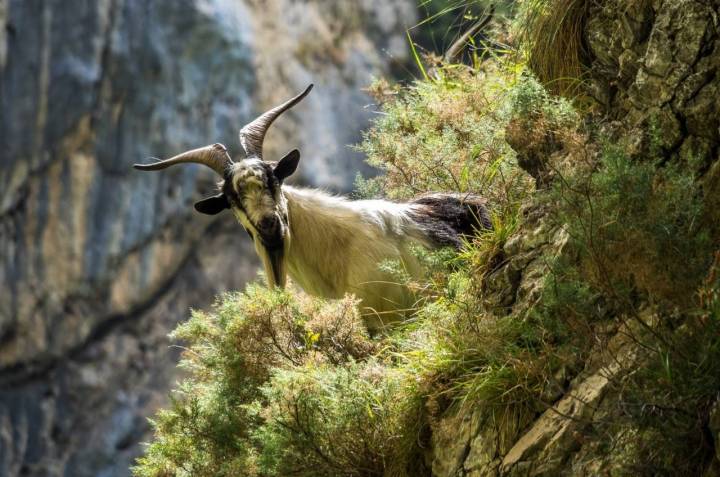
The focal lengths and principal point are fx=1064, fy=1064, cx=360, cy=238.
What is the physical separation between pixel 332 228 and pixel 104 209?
15.0 meters

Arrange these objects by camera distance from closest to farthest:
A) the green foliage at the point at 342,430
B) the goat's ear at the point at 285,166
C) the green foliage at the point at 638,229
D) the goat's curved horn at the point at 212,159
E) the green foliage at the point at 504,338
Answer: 1. the green foliage at the point at 504,338
2. the green foliage at the point at 638,229
3. the green foliage at the point at 342,430
4. the goat's ear at the point at 285,166
5. the goat's curved horn at the point at 212,159

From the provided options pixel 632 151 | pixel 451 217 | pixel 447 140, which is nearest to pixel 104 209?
pixel 447 140

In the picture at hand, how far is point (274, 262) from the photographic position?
745cm

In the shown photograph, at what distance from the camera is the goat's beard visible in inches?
292

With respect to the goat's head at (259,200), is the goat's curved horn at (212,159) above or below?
above

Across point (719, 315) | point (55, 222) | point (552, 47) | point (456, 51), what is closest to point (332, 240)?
point (552, 47)

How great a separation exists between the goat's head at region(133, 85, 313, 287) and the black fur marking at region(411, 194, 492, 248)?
0.97 m

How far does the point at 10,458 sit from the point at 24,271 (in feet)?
12.1

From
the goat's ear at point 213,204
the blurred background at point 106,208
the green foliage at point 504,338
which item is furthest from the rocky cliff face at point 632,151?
the blurred background at point 106,208

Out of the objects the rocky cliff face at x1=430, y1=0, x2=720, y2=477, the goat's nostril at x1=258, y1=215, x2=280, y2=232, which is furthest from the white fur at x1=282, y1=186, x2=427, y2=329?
the rocky cliff face at x1=430, y1=0, x2=720, y2=477

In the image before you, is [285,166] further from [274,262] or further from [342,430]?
[342,430]

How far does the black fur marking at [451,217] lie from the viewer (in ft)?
24.5

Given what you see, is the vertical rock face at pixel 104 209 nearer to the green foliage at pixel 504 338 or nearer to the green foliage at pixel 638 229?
the green foliage at pixel 504 338

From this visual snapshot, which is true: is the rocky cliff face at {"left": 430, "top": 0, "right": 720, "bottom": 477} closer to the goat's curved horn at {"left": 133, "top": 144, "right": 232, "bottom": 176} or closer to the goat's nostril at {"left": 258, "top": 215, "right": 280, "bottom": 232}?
the goat's nostril at {"left": 258, "top": 215, "right": 280, "bottom": 232}
